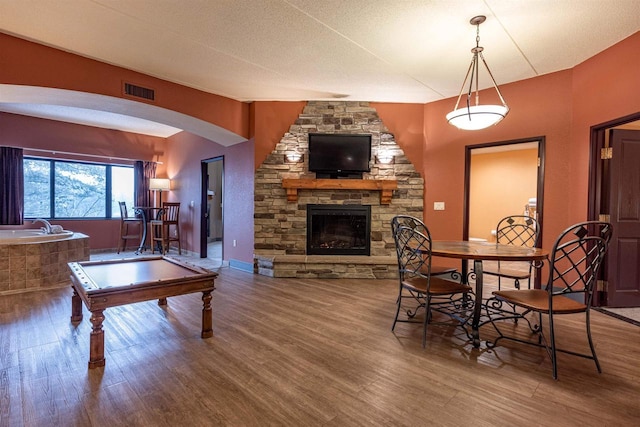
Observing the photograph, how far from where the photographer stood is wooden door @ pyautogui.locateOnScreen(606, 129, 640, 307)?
329 centimetres

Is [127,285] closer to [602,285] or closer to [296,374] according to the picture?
[296,374]

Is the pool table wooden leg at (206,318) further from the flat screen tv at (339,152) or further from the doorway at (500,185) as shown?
the doorway at (500,185)

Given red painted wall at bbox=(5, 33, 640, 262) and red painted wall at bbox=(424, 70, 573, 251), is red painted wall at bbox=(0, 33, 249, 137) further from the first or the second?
red painted wall at bbox=(424, 70, 573, 251)

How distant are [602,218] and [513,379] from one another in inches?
98.4

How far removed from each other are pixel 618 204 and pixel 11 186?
29.2ft

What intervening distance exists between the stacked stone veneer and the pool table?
6.43 ft

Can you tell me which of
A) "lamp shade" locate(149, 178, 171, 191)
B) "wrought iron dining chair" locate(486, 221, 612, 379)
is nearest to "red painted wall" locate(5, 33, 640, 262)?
"lamp shade" locate(149, 178, 171, 191)

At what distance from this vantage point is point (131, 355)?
2170 mm

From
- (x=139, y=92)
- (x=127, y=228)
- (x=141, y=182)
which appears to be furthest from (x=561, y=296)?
(x=127, y=228)

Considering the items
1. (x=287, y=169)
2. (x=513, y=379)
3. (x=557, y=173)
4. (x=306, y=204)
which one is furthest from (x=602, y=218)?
(x=287, y=169)

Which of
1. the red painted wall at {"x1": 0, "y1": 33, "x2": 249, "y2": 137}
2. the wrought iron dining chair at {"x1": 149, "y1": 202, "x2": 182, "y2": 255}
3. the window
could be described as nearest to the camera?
the red painted wall at {"x1": 0, "y1": 33, "x2": 249, "y2": 137}

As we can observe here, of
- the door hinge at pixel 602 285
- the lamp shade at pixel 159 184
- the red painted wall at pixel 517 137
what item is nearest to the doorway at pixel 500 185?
the red painted wall at pixel 517 137

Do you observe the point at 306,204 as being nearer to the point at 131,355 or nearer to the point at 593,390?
the point at 131,355

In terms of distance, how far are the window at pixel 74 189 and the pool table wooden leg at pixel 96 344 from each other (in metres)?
5.70
